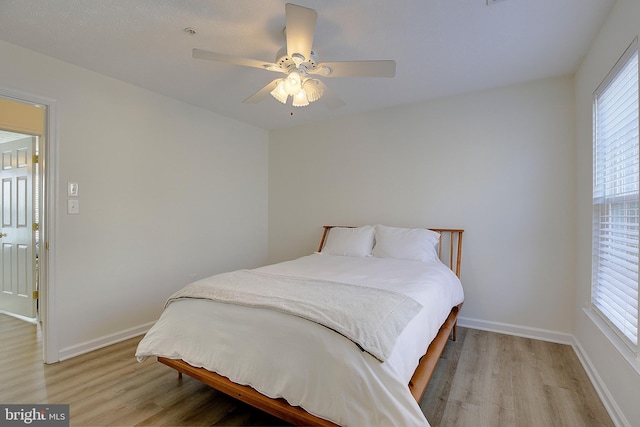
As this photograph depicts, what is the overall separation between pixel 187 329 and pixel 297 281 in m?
0.71

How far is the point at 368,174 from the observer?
378 cm

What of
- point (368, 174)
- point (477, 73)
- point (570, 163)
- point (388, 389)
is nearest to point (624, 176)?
point (570, 163)

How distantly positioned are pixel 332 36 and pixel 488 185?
2.08m

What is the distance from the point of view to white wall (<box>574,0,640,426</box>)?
1.61 metres

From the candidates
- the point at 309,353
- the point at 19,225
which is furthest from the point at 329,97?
the point at 19,225

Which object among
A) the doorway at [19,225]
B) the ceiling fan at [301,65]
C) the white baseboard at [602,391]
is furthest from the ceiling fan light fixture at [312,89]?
the doorway at [19,225]

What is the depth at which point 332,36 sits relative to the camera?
2152 millimetres

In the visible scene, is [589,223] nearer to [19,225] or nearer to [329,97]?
[329,97]

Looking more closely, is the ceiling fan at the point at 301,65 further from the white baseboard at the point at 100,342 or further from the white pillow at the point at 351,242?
the white baseboard at the point at 100,342

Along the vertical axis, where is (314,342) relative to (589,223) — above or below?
below

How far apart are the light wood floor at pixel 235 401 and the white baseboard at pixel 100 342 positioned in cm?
7

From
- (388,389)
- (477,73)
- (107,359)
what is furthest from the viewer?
(477,73)

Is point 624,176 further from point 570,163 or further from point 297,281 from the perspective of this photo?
point 297,281

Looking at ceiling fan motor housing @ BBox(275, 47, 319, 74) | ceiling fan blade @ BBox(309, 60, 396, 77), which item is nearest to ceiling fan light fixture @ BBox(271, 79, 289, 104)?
ceiling fan motor housing @ BBox(275, 47, 319, 74)
